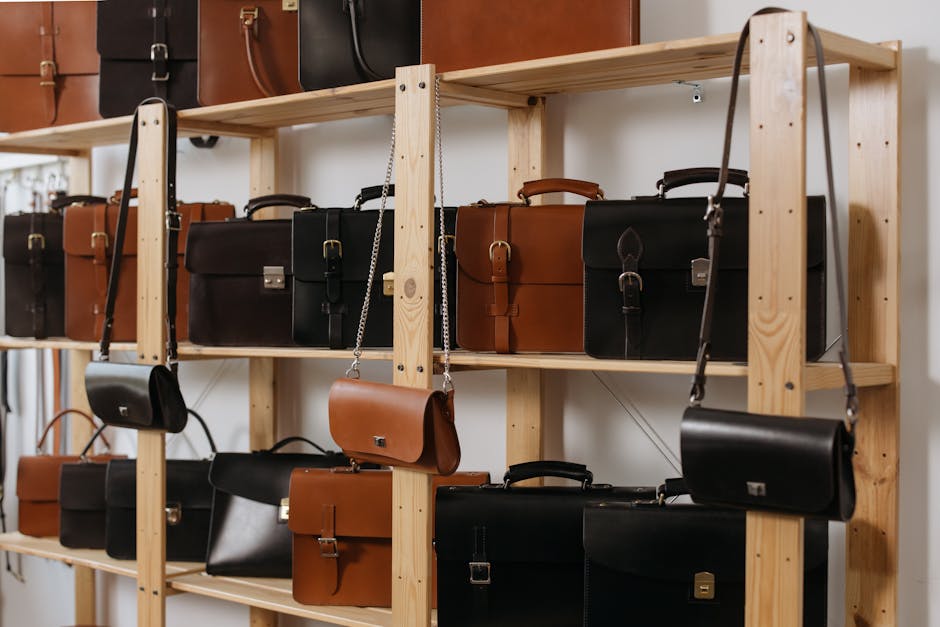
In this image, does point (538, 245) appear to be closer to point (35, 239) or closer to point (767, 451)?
point (767, 451)

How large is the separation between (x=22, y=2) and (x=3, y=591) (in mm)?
2154

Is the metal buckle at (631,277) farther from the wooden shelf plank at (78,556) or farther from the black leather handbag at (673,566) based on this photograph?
the wooden shelf plank at (78,556)

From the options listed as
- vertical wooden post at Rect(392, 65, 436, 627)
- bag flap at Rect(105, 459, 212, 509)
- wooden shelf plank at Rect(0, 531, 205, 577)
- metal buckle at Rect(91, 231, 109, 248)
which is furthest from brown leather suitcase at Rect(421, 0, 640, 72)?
wooden shelf plank at Rect(0, 531, 205, 577)

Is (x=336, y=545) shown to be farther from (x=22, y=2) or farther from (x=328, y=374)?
(x=22, y=2)

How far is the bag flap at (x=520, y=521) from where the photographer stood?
8.06 feet

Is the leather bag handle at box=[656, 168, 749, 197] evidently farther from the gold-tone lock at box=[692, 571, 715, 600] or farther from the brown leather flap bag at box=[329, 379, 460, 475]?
the gold-tone lock at box=[692, 571, 715, 600]

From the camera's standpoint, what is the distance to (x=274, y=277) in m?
2.94

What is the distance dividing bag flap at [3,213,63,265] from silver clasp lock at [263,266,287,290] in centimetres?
91

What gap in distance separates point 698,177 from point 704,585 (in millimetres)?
792

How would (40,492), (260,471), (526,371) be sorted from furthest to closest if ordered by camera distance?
(40,492) → (260,471) → (526,371)

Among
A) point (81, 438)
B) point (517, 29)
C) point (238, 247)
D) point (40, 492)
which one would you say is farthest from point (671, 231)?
point (81, 438)

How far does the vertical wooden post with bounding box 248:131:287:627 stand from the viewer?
3420 millimetres

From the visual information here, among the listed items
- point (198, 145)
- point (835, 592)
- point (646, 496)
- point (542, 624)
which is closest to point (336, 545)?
point (542, 624)

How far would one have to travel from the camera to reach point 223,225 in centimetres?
300
